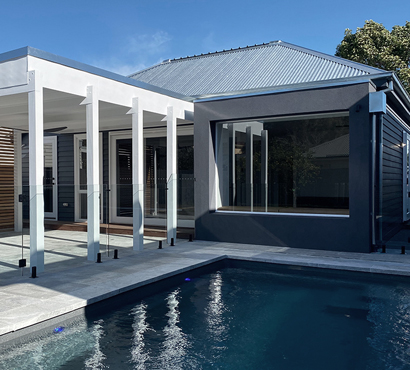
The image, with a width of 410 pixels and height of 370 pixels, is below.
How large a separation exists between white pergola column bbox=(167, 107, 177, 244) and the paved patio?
46 cm

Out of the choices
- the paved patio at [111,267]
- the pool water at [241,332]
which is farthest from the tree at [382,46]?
the pool water at [241,332]

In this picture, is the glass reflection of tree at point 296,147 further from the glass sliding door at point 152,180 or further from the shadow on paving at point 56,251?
the shadow on paving at point 56,251

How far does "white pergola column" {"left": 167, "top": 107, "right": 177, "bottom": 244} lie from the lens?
9773 millimetres

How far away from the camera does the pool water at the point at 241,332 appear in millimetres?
3817

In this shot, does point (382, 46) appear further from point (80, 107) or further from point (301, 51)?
point (80, 107)

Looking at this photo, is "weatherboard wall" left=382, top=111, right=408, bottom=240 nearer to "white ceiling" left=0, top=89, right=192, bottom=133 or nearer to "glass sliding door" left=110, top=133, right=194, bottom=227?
"glass sliding door" left=110, top=133, right=194, bottom=227

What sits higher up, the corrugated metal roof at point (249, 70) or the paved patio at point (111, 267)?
the corrugated metal roof at point (249, 70)

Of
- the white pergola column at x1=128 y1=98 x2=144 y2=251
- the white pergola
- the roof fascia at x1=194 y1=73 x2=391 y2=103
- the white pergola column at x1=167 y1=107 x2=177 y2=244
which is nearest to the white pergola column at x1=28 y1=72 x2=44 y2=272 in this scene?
the white pergola

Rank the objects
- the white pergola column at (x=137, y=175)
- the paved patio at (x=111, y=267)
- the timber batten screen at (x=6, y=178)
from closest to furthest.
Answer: the paved patio at (x=111, y=267), the white pergola column at (x=137, y=175), the timber batten screen at (x=6, y=178)

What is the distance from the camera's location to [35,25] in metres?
27.1

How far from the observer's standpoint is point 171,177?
9.92 meters

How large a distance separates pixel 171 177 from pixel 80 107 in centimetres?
260

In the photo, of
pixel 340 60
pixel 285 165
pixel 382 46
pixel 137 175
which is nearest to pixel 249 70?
pixel 340 60

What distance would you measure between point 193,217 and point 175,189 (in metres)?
0.99
